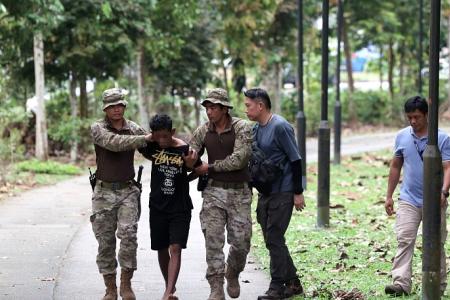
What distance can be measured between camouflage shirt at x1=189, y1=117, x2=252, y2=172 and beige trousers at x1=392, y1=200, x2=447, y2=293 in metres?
1.43

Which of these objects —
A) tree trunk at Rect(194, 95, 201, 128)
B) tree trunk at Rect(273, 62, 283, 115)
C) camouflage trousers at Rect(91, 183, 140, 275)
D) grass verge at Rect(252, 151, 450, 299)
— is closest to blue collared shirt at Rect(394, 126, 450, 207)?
grass verge at Rect(252, 151, 450, 299)

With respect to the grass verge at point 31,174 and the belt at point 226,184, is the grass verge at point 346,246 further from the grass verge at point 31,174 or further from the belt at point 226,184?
the grass verge at point 31,174

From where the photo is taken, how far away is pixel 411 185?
8102mm

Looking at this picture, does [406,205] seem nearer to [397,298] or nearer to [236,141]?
[397,298]

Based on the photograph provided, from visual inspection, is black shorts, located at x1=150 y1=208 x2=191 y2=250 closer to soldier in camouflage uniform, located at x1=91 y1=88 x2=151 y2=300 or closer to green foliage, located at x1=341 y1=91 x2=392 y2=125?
soldier in camouflage uniform, located at x1=91 y1=88 x2=151 y2=300

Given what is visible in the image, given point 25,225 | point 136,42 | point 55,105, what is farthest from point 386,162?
point 25,225

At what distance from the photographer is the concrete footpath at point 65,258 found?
8.84 metres

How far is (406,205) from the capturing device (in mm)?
8125

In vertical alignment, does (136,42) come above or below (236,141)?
Answer: above

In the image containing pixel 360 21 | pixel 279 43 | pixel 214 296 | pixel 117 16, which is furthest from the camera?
pixel 360 21

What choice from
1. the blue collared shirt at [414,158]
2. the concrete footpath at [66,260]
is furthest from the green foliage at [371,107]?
the blue collared shirt at [414,158]

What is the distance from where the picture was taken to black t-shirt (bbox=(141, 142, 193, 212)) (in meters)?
7.89

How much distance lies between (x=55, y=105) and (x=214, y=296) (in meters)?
17.8

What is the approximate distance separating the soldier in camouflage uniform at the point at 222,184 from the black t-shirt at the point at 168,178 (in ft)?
0.57
